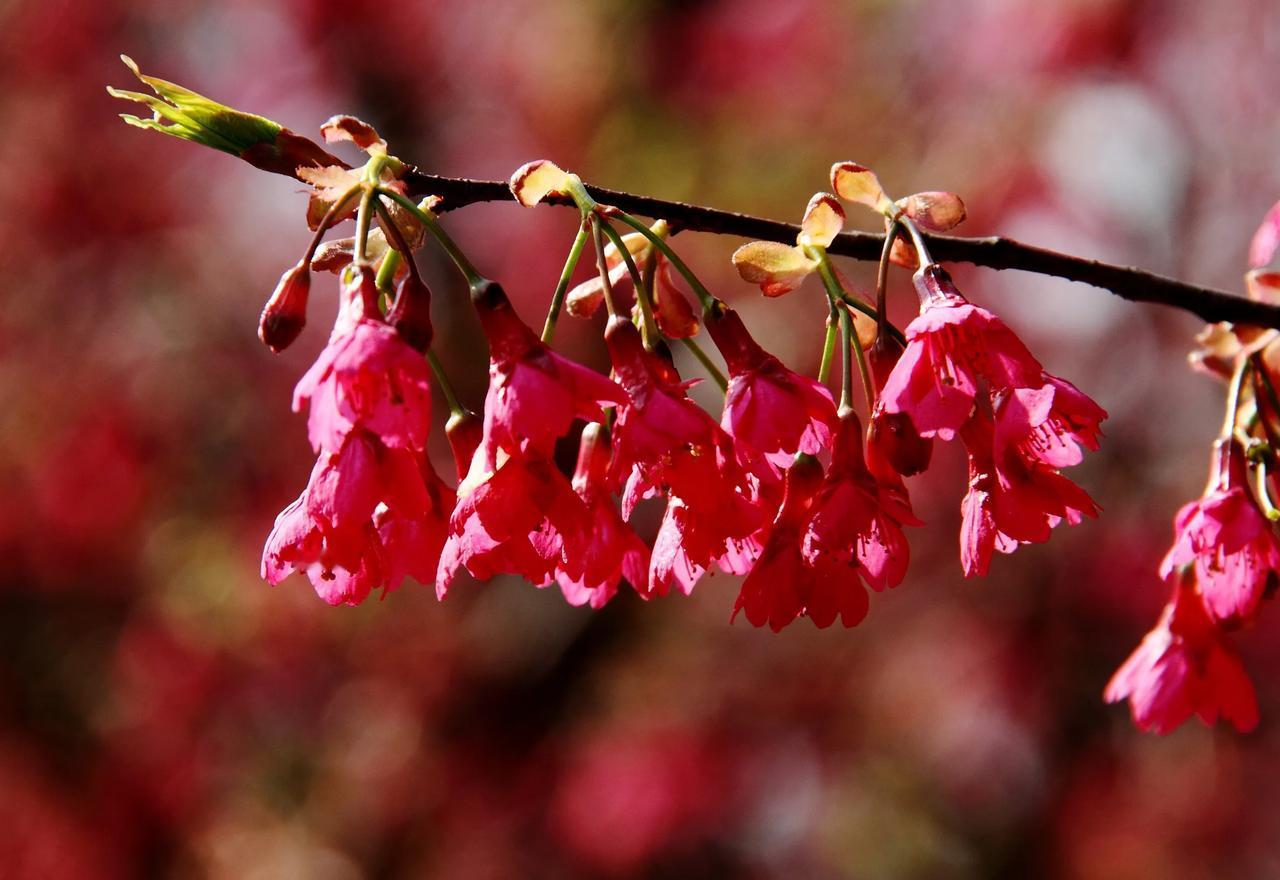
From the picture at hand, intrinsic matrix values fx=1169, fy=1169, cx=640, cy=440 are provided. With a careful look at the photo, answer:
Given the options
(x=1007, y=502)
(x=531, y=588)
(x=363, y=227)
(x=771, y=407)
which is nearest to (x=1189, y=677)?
(x=1007, y=502)

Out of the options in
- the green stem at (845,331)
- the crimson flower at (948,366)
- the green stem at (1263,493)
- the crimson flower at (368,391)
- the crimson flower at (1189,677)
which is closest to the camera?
the crimson flower at (368,391)

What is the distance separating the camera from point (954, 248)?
3.82 ft

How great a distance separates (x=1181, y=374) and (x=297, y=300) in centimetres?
486

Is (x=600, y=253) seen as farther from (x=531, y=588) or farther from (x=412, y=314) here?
(x=531, y=588)

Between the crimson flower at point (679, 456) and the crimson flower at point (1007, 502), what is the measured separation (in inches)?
8.5

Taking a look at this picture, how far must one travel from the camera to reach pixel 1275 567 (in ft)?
4.13

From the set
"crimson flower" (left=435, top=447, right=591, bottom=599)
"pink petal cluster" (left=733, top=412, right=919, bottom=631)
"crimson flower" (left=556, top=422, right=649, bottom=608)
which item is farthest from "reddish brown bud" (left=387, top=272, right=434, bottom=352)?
"pink petal cluster" (left=733, top=412, right=919, bottom=631)

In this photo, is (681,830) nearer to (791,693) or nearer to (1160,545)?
(791,693)

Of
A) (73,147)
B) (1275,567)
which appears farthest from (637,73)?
(1275,567)

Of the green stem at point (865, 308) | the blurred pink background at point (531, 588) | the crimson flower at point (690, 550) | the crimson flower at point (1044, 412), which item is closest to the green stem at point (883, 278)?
the green stem at point (865, 308)

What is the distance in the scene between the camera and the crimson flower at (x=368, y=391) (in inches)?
35.6

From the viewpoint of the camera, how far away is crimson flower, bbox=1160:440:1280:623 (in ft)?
4.07

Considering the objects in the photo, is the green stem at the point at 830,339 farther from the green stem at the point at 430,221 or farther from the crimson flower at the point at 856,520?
the green stem at the point at 430,221

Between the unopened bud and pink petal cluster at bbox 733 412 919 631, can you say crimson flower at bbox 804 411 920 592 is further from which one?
the unopened bud
